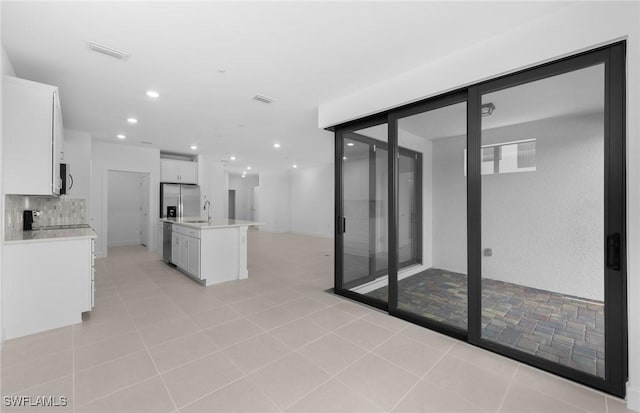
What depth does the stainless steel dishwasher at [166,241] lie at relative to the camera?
18.6ft

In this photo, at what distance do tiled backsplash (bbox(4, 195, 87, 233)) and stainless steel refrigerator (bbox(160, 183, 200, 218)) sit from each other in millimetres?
2063

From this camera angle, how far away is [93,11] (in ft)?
6.82

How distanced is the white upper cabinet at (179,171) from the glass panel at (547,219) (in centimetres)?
764

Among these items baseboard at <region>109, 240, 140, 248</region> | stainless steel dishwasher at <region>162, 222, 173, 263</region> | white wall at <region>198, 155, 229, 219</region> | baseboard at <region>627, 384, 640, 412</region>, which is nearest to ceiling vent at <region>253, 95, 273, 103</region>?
stainless steel dishwasher at <region>162, 222, 173, 263</region>

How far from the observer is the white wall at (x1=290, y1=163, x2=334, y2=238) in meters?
10.4

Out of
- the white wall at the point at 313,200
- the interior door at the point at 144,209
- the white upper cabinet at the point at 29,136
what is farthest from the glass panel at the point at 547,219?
the interior door at the point at 144,209

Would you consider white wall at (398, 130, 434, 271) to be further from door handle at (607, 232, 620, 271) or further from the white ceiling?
door handle at (607, 232, 620, 271)

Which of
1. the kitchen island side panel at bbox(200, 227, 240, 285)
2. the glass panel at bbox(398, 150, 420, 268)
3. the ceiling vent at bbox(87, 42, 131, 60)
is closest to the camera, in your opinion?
the ceiling vent at bbox(87, 42, 131, 60)

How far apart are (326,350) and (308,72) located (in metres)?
2.93

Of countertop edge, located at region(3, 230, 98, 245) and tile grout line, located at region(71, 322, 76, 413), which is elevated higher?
countertop edge, located at region(3, 230, 98, 245)

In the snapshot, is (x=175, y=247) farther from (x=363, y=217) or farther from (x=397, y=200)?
(x=397, y=200)

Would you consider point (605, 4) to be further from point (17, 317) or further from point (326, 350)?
point (17, 317)

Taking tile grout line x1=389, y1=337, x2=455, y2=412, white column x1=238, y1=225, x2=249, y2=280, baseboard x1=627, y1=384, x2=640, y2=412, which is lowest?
tile grout line x1=389, y1=337, x2=455, y2=412

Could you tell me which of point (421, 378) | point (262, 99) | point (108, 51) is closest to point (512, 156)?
point (421, 378)
